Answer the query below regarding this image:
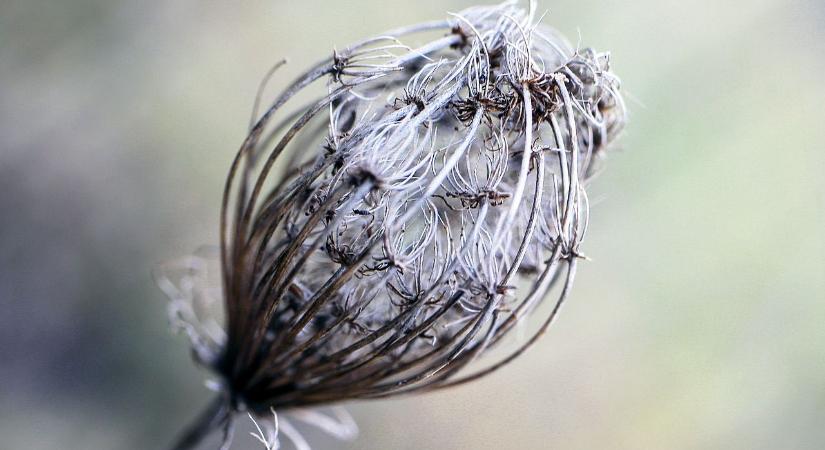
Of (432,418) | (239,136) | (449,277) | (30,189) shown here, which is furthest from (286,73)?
(449,277)

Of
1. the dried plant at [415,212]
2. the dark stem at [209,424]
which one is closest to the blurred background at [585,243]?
the dark stem at [209,424]

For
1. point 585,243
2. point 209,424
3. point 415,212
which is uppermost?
point 585,243

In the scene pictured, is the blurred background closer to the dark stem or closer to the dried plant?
the dark stem

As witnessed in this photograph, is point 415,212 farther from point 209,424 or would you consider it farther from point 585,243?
point 585,243

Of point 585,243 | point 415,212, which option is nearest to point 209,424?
point 415,212

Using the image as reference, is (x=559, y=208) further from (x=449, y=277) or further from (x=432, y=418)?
(x=432, y=418)

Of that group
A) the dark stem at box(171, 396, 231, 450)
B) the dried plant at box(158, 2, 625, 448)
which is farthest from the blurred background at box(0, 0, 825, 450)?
the dried plant at box(158, 2, 625, 448)
